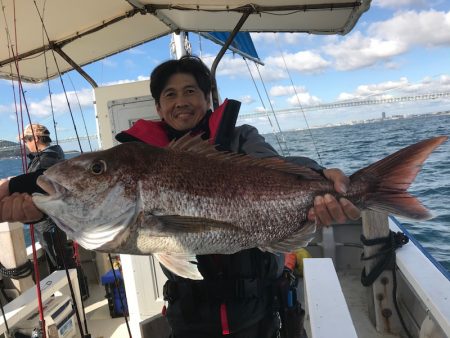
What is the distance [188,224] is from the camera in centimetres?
187

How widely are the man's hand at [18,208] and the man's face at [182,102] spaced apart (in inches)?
42.5

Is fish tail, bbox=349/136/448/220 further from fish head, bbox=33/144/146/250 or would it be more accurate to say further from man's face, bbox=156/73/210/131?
fish head, bbox=33/144/146/250

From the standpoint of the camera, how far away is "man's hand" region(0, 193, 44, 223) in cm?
191

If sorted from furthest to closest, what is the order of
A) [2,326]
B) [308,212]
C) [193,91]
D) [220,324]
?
[2,326] → [193,91] → [220,324] → [308,212]

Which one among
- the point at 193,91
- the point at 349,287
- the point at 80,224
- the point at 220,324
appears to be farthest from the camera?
the point at 349,287

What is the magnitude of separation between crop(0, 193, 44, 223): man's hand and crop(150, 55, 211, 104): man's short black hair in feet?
3.97

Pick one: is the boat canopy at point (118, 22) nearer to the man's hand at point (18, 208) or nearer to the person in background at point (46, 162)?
the person in background at point (46, 162)

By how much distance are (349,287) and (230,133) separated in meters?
4.09

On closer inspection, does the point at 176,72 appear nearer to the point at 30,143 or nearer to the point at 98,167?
the point at 98,167

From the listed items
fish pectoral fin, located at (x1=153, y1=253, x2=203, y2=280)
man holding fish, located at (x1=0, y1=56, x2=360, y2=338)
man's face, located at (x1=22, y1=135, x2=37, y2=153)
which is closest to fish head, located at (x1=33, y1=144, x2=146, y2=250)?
fish pectoral fin, located at (x1=153, y1=253, x2=203, y2=280)

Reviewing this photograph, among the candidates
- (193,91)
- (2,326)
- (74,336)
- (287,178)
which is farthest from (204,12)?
(74,336)

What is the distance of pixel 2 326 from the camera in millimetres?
3258

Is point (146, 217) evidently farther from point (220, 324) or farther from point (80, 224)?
point (220, 324)

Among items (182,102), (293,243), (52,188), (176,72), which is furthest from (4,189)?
(293,243)
